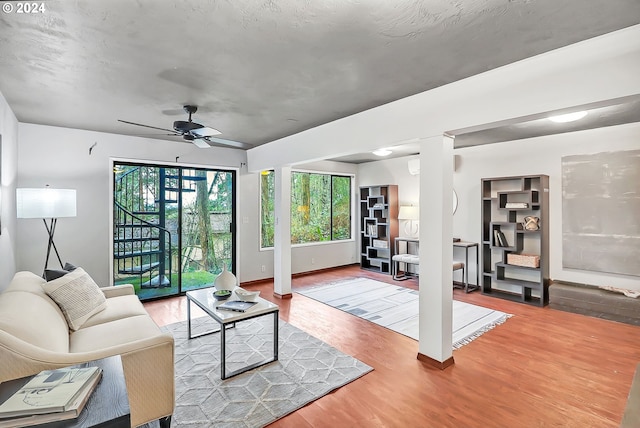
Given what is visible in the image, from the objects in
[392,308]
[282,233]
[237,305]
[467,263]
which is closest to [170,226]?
[282,233]

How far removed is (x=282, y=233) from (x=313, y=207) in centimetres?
200

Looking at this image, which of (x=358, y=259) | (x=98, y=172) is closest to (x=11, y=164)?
(x=98, y=172)

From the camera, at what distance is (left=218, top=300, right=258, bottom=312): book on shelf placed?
9.20 feet

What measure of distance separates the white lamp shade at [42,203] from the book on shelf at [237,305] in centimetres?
205

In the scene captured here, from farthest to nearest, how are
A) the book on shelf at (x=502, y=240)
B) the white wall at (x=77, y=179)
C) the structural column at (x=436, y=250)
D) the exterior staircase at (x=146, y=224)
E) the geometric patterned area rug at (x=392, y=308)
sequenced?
the book on shelf at (x=502, y=240) → the exterior staircase at (x=146, y=224) → the white wall at (x=77, y=179) → the geometric patterned area rug at (x=392, y=308) → the structural column at (x=436, y=250)

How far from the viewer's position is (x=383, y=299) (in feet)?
15.7

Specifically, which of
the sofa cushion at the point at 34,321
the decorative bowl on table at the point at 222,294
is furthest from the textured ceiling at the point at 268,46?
the decorative bowl on table at the point at 222,294

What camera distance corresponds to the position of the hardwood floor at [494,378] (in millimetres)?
2131

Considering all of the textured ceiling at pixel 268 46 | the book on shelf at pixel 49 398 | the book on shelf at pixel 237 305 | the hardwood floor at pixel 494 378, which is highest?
the textured ceiling at pixel 268 46

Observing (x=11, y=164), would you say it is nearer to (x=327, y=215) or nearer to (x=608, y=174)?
(x=327, y=215)

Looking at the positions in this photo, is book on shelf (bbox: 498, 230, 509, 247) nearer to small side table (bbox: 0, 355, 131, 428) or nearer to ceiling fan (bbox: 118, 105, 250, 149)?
ceiling fan (bbox: 118, 105, 250, 149)

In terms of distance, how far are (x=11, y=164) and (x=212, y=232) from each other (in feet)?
8.97

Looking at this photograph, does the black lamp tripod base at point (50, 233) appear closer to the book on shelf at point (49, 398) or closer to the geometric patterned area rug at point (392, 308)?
the book on shelf at point (49, 398)

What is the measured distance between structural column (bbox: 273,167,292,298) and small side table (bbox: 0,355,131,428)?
363 centimetres
